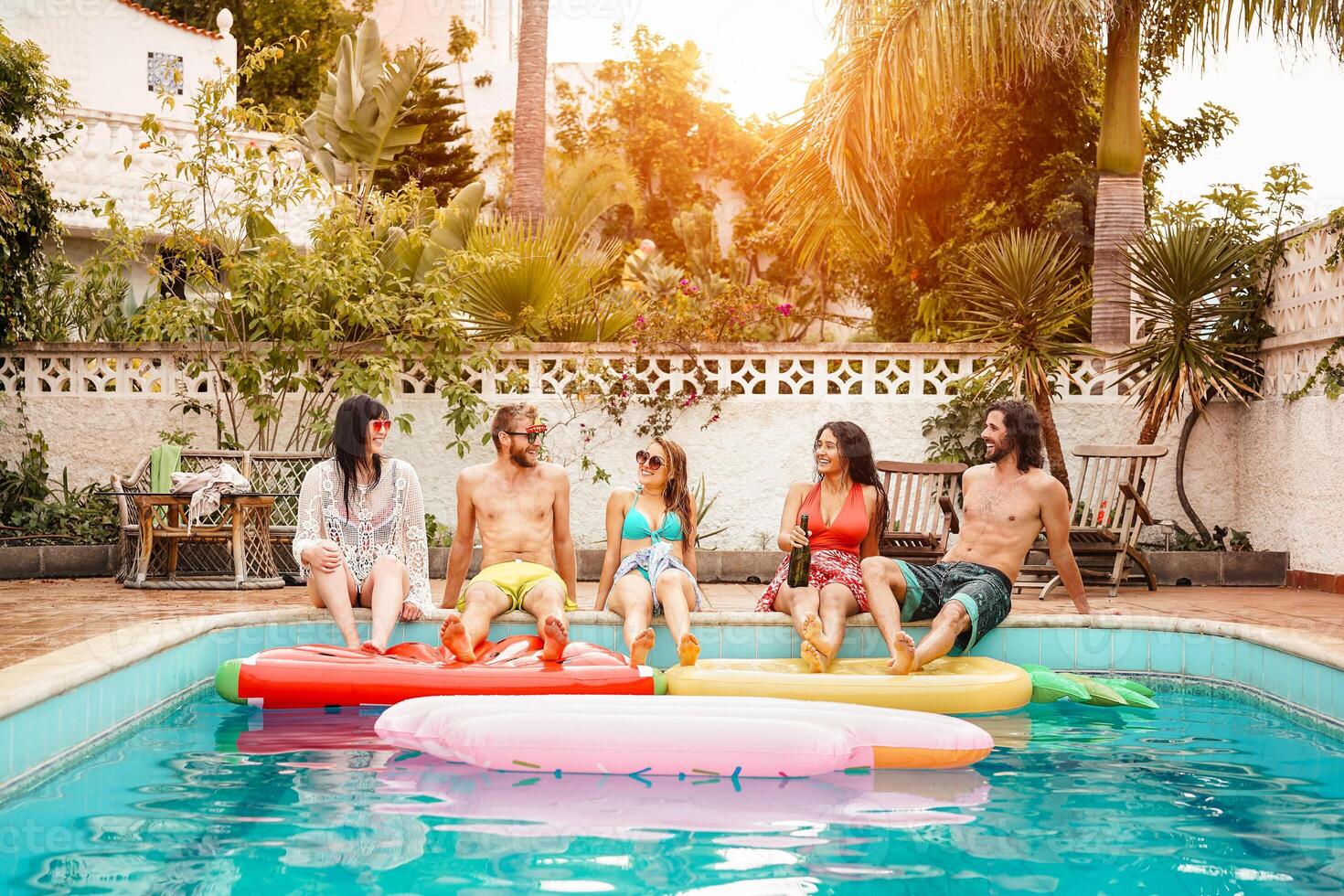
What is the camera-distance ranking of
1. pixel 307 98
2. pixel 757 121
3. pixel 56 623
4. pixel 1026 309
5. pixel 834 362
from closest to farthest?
pixel 56 623 → pixel 1026 309 → pixel 834 362 → pixel 307 98 → pixel 757 121

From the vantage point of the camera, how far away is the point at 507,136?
3022 centimetres

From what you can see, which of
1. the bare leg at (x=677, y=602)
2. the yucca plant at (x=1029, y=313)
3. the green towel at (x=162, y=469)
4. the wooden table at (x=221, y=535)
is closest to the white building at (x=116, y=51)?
the green towel at (x=162, y=469)

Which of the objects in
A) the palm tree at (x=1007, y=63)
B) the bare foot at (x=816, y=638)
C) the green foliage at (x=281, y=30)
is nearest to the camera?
the bare foot at (x=816, y=638)

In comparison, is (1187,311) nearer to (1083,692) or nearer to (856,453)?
(856,453)

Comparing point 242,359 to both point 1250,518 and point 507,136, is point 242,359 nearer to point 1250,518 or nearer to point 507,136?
point 1250,518

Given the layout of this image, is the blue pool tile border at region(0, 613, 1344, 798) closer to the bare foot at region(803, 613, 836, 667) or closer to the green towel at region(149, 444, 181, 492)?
the bare foot at region(803, 613, 836, 667)

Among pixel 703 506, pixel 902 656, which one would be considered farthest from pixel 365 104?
pixel 902 656

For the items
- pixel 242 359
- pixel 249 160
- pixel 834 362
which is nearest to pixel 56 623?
pixel 242 359

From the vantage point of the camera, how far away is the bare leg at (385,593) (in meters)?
6.14

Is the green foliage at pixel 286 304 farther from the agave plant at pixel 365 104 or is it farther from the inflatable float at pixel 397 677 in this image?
the inflatable float at pixel 397 677

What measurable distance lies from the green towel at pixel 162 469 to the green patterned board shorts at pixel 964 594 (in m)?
5.78

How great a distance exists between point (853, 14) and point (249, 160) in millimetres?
4964

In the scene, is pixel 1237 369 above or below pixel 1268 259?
below

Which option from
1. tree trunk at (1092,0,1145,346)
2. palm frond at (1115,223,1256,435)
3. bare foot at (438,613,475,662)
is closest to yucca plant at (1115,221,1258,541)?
palm frond at (1115,223,1256,435)
